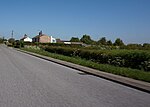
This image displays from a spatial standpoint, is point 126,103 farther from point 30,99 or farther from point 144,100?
point 30,99

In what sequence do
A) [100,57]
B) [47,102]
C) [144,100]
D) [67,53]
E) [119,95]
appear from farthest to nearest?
[67,53] → [100,57] → [119,95] → [144,100] → [47,102]

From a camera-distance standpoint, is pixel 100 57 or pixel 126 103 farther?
pixel 100 57

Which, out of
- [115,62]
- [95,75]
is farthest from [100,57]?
[95,75]

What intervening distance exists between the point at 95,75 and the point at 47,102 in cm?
904

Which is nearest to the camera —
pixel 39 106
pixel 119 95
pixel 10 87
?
pixel 39 106

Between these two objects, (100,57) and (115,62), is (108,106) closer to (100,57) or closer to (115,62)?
(115,62)

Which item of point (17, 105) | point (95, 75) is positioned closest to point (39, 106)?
point (17, 105)

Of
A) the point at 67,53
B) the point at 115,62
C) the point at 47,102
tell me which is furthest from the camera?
the point at 67,53

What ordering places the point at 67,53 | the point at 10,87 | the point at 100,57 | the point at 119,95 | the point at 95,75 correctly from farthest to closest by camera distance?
the point at 67,53, the point at 100,57, the point at 95,75, the point at 10,87, the point at 119,95

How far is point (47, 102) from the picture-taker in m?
8.09

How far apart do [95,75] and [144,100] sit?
8.05m

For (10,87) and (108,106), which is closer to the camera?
(108,106)

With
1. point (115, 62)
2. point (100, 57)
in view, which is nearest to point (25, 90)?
point (115, 62)

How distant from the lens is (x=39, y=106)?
24.6 ft
